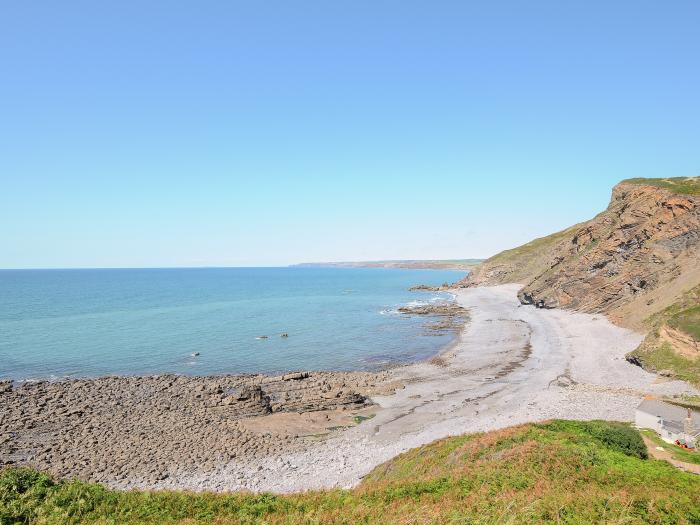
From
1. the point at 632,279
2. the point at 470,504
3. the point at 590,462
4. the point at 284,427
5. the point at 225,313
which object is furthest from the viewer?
the point at 225,313

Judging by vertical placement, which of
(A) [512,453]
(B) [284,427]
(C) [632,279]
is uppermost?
(C) [632,279]

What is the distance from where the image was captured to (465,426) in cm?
3017

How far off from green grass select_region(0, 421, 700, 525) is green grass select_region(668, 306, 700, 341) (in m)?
29.2

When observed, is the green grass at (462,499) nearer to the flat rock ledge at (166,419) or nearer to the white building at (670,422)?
the white building at (670,422)

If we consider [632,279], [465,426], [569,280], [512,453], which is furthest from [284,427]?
[569,280]

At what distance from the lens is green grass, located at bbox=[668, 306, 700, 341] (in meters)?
38.4

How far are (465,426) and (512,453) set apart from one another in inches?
543

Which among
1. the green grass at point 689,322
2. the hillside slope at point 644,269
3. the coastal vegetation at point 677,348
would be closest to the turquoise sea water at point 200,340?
the coastal vegetation at point 677,348

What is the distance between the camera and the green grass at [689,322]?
126 ft

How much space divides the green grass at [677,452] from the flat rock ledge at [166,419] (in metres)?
20.2

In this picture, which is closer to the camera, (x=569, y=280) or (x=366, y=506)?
(x=366, y=506)

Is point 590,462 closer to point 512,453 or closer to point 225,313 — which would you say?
point 512,453

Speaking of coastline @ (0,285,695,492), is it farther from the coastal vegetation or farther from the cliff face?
the cliff face

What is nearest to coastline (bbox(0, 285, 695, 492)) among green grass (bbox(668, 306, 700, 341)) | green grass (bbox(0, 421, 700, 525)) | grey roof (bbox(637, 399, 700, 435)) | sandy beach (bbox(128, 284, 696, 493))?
sandy beach (bbox(128, 284, 696, 493))
